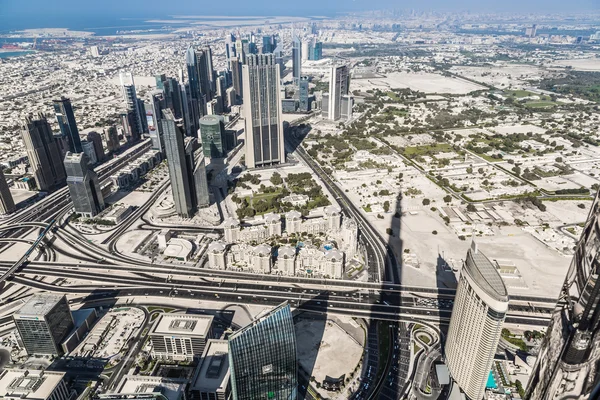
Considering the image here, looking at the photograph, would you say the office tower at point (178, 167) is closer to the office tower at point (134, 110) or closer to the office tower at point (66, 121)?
the office tower at point (66, 121)

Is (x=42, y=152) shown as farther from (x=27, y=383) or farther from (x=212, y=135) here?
(x=27, y=383)

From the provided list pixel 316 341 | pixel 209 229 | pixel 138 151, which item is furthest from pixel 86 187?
pixel 316 341

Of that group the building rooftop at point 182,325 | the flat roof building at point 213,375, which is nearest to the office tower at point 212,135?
the building rooftop at point 182,325

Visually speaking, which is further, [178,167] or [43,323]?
[178,167]

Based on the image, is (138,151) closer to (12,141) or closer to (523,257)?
(12,141)

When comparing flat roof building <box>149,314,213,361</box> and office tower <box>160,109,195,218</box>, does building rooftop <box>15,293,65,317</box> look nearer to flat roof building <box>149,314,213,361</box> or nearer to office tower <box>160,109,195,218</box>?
flat roof building <box>149,314,213,361</box>

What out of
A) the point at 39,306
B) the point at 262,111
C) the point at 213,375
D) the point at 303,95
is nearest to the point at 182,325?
the point at 213,375

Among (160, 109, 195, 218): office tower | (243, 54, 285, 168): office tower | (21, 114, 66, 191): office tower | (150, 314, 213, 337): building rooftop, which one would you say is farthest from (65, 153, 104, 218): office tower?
(150, 314, 213, 337): building rooftop
